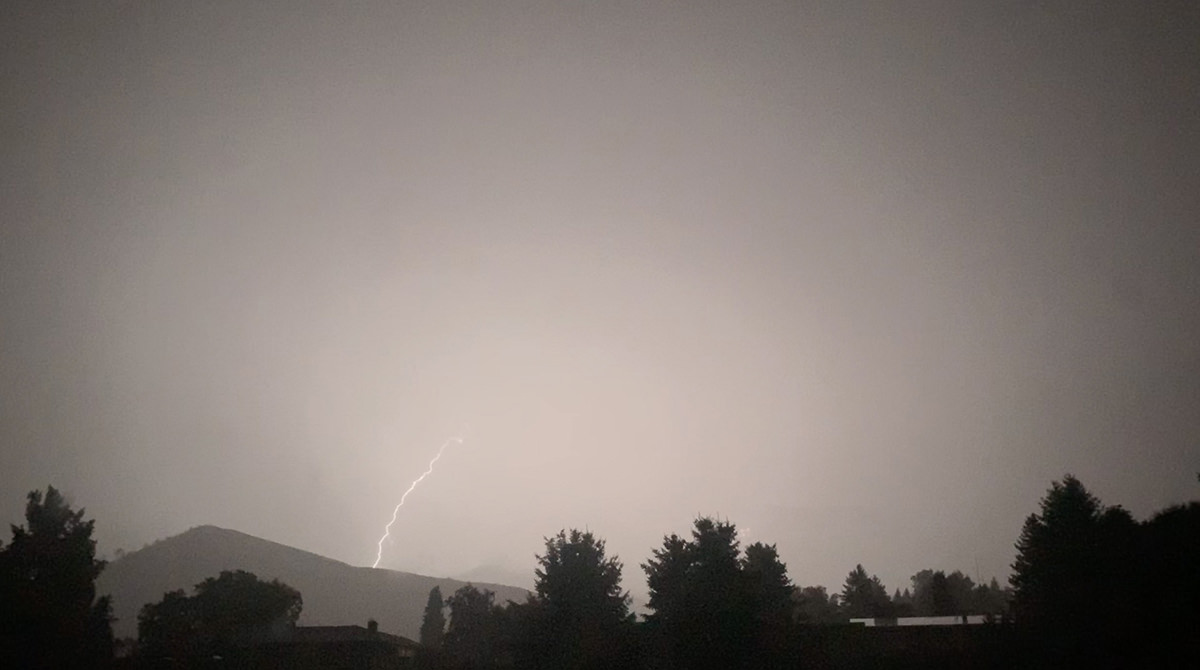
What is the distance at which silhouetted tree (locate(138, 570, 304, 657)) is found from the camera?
47.0 meters

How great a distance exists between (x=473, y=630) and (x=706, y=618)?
3885 cm

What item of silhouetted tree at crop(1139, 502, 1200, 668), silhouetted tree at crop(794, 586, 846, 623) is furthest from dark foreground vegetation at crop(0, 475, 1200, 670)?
silhouetted tree at crop(794, 586, 846, 623)

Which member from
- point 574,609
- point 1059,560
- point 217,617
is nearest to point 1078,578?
point 1059,560

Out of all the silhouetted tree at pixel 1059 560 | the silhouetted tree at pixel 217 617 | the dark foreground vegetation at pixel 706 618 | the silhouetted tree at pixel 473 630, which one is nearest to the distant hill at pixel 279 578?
the silhouetted tree at pixel 473 630

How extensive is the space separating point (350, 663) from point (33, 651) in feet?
65.0

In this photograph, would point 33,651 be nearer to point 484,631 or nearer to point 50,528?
point 50,528

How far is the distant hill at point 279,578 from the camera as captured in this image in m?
149

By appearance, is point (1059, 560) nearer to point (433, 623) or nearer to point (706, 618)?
point (706, 618)

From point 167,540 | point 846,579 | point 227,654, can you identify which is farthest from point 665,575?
point 167,540

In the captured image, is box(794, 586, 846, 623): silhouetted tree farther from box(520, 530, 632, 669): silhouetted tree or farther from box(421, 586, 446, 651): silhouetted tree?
box(421, 586, 446, 651): silhouetted tree

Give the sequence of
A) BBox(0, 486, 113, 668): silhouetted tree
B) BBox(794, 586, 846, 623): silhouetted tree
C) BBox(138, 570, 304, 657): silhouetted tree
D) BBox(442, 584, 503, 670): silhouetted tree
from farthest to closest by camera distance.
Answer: BBox(794, 586, 846, 623): silhouetted tree → BBox(442, 584, 503, 670): silhouetted tree → BBox(138, 570, 304, 657): silhouetted tree → BBox(0, 486, 113, 668): silhouetted tree

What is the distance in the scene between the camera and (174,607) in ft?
177

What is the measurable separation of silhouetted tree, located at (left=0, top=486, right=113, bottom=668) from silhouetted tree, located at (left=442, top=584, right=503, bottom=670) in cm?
2488

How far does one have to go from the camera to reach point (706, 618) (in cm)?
3638
